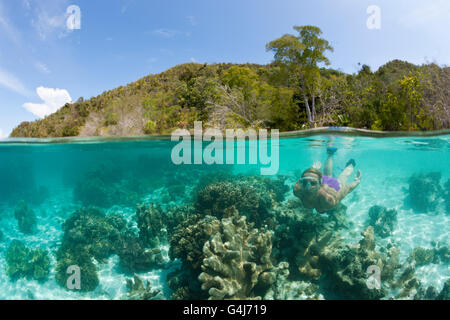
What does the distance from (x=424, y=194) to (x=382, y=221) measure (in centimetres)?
377

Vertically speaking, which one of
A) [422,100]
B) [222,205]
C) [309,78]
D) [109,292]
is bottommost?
[109,292]

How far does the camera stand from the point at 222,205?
8227 mm

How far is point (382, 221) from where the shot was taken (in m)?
9.61

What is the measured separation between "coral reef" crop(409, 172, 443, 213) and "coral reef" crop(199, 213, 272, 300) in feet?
32.5

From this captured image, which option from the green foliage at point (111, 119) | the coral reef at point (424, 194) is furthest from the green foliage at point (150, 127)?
the coral reef at point (424, 194)

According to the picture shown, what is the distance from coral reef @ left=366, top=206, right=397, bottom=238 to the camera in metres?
9.20

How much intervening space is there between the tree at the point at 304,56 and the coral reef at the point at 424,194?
6.74 meters

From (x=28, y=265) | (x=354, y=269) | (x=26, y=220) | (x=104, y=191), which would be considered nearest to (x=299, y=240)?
(x=354, y=269)

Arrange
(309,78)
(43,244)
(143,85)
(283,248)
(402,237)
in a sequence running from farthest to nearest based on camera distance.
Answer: (143,85), (309,78), (43,244), (402,237), (283,248)

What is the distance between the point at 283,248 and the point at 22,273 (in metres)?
9.24

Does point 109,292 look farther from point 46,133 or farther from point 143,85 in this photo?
point 143,85

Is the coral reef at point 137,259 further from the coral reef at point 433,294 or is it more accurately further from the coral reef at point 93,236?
the coral reef at point 433,294

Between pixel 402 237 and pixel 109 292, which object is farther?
pixel 402 237
